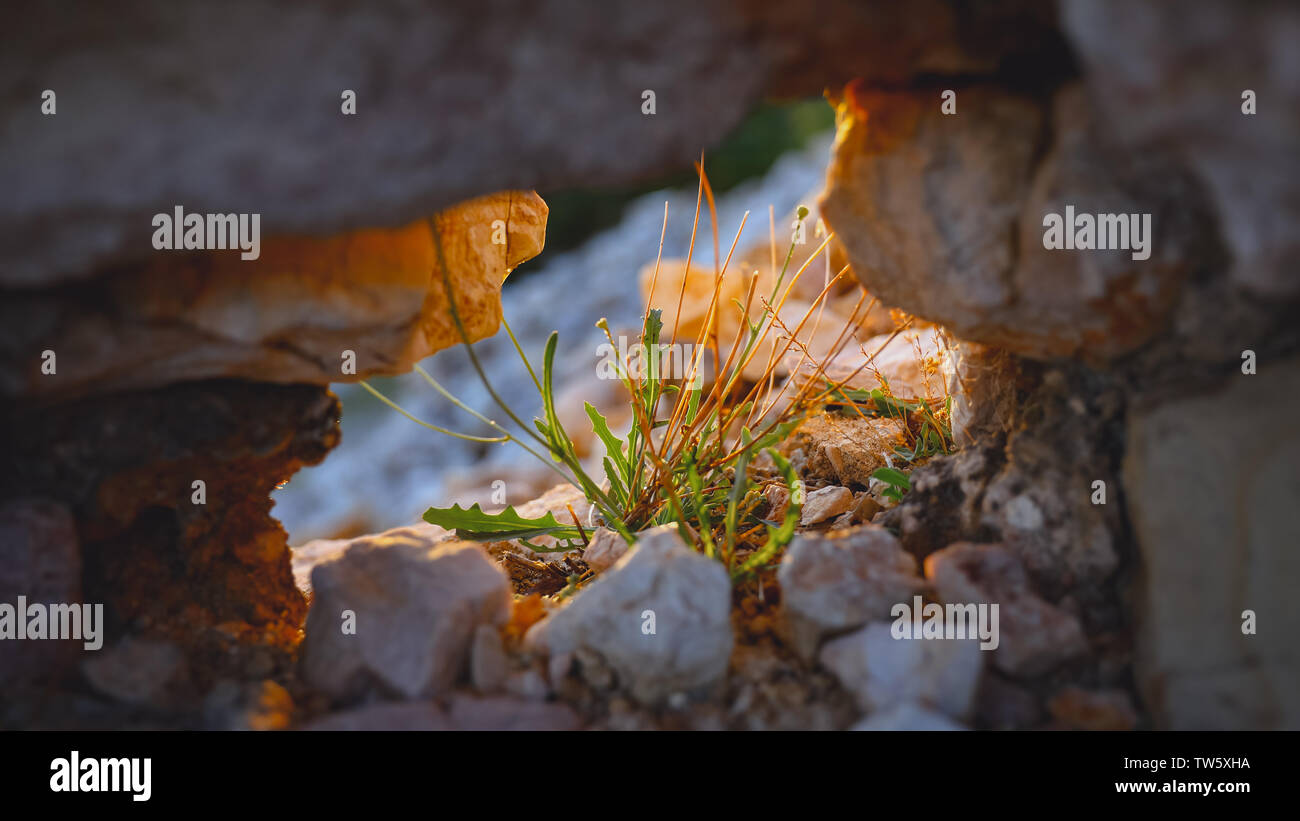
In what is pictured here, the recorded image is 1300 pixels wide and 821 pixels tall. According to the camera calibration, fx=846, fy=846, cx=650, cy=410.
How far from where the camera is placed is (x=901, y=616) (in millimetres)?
1207

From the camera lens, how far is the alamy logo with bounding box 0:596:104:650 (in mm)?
1182

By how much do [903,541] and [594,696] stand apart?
0.59 meters

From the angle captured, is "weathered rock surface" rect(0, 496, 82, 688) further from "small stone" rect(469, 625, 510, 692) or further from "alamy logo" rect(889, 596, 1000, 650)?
"alamy logo" rect(889, 596, 1000, 650)

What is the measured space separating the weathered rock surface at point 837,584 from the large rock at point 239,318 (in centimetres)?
69

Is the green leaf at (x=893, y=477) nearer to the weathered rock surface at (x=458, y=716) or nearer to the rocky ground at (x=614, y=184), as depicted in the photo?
the rocky ground at (x=614, y=184)

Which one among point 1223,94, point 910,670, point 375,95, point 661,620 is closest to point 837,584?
point 910,670

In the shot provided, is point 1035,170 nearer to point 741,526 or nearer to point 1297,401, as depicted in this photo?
point 1297,401

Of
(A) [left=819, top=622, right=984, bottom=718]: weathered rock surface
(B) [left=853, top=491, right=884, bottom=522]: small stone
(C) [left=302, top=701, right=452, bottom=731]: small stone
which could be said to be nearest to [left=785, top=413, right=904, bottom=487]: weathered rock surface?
(B) [left=853, top=491, right=884, bottom=522]: small stone

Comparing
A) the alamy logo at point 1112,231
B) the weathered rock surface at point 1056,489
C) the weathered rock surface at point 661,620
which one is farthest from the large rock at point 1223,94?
the weathered rock surface at point 661,620

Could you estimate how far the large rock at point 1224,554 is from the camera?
40.4 inches

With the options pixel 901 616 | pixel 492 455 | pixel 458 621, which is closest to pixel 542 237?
pixel 458 621

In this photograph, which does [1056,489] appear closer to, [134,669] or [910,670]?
[910,670]

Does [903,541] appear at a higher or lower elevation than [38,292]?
lower
